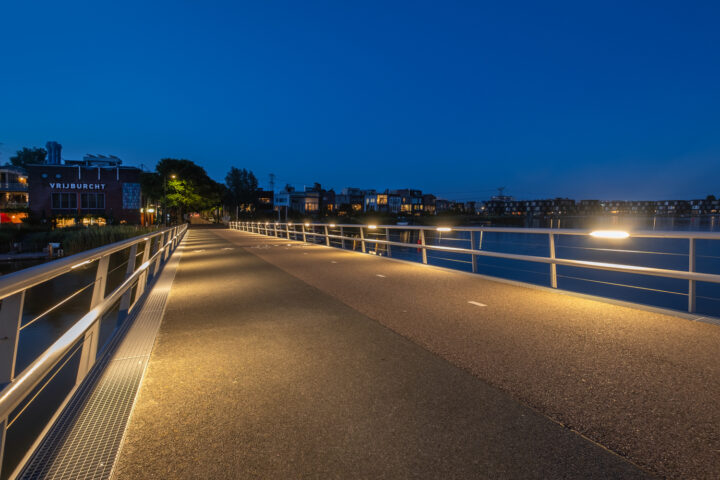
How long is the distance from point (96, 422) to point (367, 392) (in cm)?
191

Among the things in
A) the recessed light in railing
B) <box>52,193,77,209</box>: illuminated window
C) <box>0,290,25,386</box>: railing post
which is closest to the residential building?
<box>52,193,77,209</box>: illuminated window

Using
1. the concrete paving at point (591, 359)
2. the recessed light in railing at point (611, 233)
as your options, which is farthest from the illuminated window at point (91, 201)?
the recessed light in railing at point (611, 233)

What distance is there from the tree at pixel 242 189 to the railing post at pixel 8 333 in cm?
14049

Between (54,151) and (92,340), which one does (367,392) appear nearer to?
(92,340)

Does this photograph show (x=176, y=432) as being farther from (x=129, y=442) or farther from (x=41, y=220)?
(x=41, y=220)

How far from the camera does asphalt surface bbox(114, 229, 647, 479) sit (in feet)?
7.30

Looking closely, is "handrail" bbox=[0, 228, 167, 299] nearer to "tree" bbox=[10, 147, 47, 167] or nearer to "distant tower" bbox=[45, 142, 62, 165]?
"distant tower" bbox=[45, 142, 62, 165]

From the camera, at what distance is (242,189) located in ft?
458

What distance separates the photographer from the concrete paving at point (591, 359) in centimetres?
249

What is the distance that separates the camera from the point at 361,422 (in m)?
2.71

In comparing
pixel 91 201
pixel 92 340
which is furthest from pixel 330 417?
pixel 91 201

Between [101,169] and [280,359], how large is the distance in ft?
227

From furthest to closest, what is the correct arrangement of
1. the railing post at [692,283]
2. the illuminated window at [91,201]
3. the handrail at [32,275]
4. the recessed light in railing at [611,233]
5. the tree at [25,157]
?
the tree at [25,157] < the illuminated window at [91,201] < the recessed light in railing at [611,233] < the railing post at [692,283] < the handrail at [32,275]

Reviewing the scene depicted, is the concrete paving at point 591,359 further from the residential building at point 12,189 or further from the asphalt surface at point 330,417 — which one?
the residential building at point 12,189
